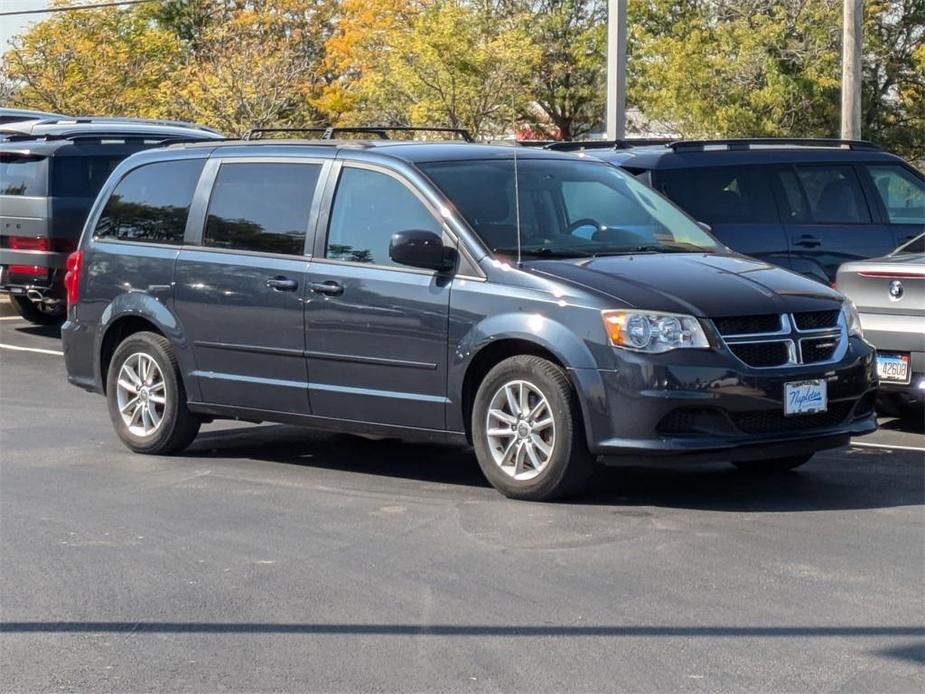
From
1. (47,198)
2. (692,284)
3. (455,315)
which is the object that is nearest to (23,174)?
(47,198)

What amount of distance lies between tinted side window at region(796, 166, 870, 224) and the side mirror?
202 inches

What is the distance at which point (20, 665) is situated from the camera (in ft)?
17.7

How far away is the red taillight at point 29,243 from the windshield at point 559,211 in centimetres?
814

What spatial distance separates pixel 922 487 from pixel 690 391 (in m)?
1.63

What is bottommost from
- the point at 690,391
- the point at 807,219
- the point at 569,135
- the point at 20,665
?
the point at 20,665

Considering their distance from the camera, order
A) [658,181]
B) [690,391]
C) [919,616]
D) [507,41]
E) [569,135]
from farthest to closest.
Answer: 1. [569,135]
2. [507,41]
3. [658,181]
4. [690,391]
5. [919,616]

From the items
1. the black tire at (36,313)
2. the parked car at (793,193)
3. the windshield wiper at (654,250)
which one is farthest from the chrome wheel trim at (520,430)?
the black tire at (36,313)

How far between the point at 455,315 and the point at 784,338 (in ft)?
5.45

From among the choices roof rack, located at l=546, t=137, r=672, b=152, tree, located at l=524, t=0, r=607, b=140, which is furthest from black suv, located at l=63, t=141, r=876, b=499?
tree, located at l=524, t=0, r=607, b=140

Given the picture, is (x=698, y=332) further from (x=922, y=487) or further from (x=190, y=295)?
(x=190, y=295)

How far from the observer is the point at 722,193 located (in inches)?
478

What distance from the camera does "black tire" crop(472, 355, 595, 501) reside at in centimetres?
775

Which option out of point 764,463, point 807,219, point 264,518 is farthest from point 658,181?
point 264,518

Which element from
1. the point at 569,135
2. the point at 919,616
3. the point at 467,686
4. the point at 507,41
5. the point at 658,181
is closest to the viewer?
the point at 467,686
